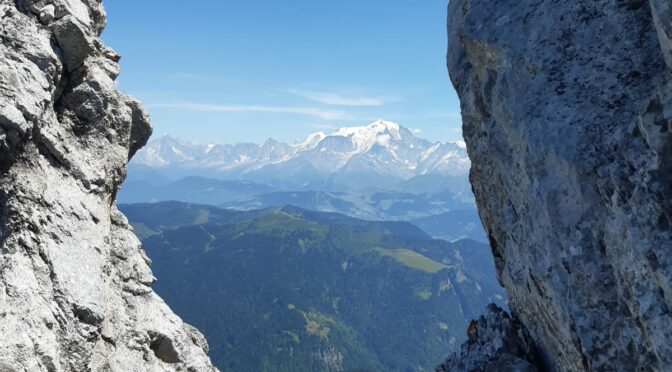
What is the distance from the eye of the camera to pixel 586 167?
1235 cm

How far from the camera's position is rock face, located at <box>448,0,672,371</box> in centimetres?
1090

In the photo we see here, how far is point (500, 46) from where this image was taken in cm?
1553

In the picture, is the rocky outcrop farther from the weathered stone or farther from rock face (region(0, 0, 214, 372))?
the weathered stone

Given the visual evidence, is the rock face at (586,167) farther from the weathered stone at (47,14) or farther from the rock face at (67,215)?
the weathered stone at (47,14)

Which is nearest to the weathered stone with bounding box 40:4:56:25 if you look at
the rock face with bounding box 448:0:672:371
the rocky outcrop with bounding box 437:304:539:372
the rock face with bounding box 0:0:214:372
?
the rock face with bounding box 0:0:214:372

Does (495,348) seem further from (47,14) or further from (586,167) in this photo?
(47,14)

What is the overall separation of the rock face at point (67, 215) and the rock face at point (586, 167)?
13823mm

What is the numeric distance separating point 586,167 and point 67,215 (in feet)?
51.6

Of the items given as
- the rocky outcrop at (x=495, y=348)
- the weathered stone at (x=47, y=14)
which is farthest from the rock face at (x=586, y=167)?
the weathered stone at (x=47, y=14)

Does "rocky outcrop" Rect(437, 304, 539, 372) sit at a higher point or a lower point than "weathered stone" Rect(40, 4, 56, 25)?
lower

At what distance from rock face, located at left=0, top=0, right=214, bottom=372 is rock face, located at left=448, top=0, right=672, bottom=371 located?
544 inches

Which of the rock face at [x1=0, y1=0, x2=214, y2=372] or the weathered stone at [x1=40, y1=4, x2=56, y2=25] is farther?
the weathered stone at [x1=40, y1=4, x2=56, y2=25]

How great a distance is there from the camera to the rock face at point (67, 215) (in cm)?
1416

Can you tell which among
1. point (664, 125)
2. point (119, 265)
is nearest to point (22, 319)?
point (119, 265)
